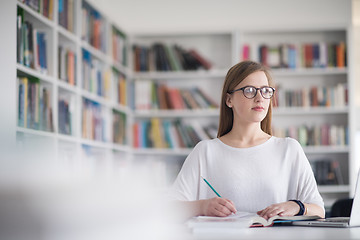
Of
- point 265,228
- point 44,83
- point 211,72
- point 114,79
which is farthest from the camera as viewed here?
point 211,72

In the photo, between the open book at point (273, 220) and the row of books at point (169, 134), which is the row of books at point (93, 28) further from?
the open book at point (273, 220)

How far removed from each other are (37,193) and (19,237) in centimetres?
6

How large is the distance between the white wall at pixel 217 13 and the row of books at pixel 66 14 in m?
1.18

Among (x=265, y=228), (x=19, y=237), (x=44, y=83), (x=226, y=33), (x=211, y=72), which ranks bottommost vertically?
(x=265, y=228)

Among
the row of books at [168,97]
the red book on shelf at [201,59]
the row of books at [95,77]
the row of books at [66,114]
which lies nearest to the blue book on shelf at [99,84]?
the row of books at [95,77]

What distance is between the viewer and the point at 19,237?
0.50 meters

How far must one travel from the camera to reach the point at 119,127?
4754mm

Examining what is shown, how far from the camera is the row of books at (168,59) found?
499 centimetres

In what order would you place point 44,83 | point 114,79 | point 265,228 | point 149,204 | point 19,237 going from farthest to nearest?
1. point 114,79
2. point 44,83
3. point 265,228
4. point 149,204
5. point 19,237

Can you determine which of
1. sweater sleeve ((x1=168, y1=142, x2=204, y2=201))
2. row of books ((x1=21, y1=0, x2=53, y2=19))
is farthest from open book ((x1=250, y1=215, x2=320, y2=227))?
row of books ((x1=21, y1=0, x2=53, y2=19))

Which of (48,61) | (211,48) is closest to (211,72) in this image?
(211,48)

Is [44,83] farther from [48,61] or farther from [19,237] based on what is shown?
[19,237]

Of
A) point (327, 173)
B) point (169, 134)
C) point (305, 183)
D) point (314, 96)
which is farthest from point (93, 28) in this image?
point (305, 183)

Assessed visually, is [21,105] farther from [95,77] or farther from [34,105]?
[95,77]
